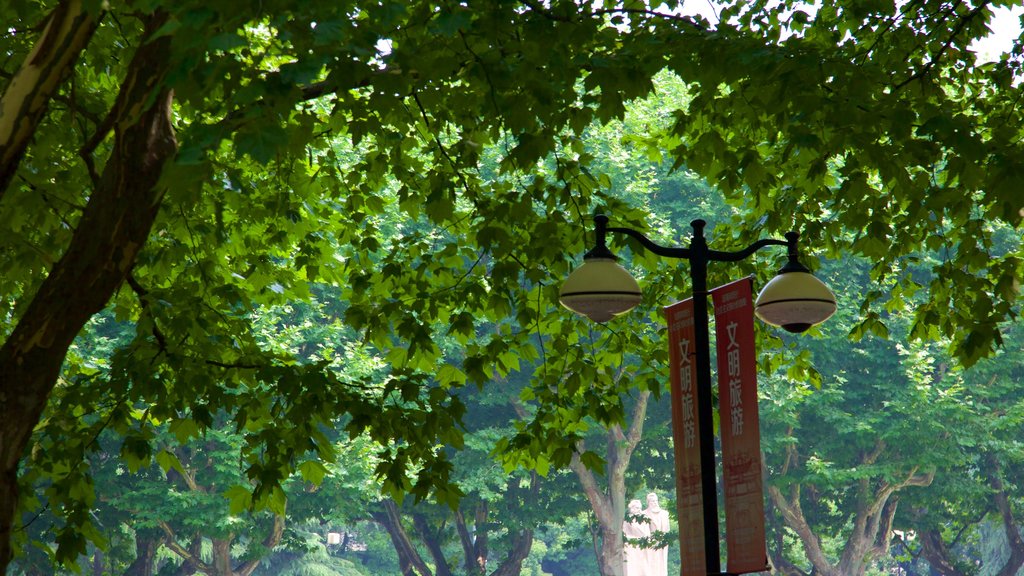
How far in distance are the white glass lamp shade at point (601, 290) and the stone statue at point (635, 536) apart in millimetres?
26085

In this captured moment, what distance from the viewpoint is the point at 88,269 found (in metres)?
7.09

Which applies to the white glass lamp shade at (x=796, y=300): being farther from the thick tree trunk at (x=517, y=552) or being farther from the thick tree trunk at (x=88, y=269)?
the thick tree trunk at (x=517, y=552)

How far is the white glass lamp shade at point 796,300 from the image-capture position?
8500 mm

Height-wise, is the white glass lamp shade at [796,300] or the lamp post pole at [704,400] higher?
the white glass lamp shade at [796,300]

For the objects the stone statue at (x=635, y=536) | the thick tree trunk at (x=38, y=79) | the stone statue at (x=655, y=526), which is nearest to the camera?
the thick tree trunk at (x=38, y=79)

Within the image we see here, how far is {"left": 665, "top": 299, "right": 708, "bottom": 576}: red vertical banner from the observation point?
7922mm

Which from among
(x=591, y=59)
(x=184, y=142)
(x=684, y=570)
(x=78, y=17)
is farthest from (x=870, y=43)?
(x=184, y=142)

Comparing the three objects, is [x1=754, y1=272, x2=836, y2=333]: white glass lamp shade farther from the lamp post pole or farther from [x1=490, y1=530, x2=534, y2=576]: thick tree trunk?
[x1=490, y1=530, x2=534, y2=576]: thick tree trunk

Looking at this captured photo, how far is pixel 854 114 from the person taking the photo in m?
7.28

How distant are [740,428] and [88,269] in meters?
4.02

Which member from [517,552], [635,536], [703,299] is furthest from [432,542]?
[703,299]

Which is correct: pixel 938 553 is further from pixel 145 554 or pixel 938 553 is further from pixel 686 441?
pixel 686 441

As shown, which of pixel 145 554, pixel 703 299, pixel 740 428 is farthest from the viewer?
pixel 145 554

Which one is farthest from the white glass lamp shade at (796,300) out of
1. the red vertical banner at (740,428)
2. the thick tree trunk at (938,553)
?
the thick tree trunk at (938,553)
